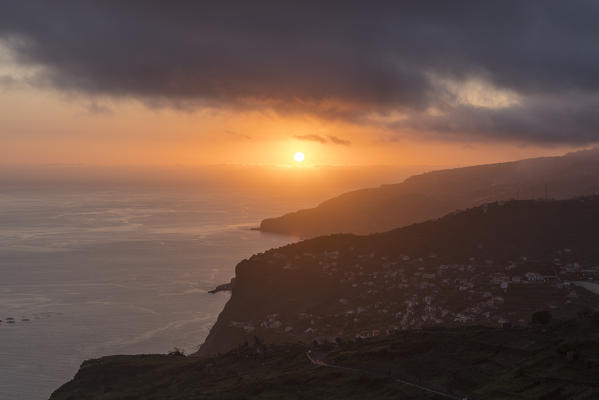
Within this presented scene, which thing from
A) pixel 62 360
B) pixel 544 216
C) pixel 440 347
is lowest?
pixel 62 360

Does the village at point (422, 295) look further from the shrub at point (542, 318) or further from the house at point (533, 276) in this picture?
the shrub at point (542, 318)

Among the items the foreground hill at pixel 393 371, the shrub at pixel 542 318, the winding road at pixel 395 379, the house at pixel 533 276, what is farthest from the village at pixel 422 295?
the shrub at pixel 542 318

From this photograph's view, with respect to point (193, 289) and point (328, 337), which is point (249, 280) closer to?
point (193, 289)

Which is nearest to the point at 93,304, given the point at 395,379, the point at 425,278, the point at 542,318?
the point at 425,278

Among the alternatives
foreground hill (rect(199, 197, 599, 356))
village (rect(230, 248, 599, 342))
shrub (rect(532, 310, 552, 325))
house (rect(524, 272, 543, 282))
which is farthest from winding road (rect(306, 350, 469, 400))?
house (rect(524, 272, 543, 282))

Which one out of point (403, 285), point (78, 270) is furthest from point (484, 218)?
point (78, 270)

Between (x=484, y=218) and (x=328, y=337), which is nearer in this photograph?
(x=328, y=337)

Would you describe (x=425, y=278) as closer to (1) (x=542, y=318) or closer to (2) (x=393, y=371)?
(1) (x=542, y=318)

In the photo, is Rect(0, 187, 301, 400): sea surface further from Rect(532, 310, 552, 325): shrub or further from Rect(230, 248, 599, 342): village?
Rect(532, 310, 552, 325): shrub
